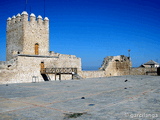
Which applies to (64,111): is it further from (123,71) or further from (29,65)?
(123,71)

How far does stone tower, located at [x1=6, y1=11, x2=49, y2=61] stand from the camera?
21.8m

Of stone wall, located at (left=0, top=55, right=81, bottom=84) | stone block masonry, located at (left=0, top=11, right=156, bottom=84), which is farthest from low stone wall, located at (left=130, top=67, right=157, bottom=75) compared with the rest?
stone wall, located at (left=0, top=55, right=81, bottom=84)

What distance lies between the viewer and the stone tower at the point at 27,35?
21.8 metres

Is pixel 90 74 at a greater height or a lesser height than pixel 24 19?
lesser

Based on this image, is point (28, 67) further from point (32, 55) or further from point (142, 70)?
point (142, 70)

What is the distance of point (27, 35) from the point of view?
2192cm

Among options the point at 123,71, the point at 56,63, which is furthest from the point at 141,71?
→ the point at 56,63

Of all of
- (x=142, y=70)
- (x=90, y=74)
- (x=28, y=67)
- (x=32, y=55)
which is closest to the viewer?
(x=28, y=67)

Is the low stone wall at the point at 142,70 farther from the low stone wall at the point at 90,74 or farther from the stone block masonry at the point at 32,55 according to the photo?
the low stone wall at the point at 90,74

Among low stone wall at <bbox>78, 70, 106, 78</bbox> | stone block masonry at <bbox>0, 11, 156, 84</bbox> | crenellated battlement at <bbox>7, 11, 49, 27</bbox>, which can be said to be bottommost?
low stone wall at <bbox>78, 70, 106, 78</bbox>

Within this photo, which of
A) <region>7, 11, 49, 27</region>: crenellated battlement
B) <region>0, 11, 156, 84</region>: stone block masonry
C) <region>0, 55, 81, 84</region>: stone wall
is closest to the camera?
<region>0, 55, 81, 84</region>: stone wall

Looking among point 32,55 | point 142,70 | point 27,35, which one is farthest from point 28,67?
point 142,70

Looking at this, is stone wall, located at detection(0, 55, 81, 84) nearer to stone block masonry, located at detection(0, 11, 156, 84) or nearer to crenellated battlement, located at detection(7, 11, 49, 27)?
stone block masonry, located at detection(0, 11, 156, 84)

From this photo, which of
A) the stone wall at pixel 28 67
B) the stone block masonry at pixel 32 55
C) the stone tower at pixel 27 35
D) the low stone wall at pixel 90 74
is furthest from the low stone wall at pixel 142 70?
the stone tower at pixel 27 35
